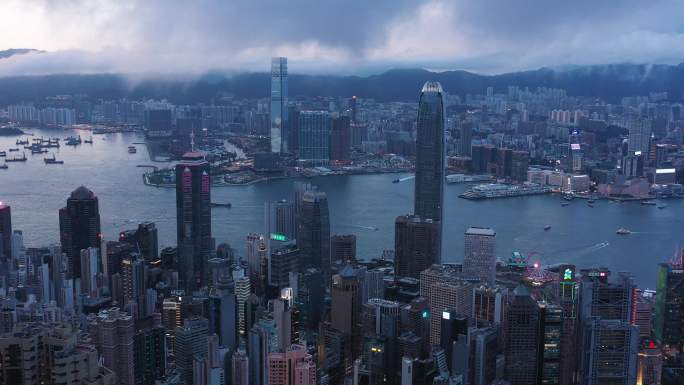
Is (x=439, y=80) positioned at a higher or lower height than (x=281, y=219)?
higher

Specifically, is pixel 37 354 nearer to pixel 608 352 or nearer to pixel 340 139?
pixel 608 352

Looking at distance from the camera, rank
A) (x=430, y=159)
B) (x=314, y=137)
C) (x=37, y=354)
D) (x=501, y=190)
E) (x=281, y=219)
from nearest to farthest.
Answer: (x=37, y=354)
(x=281, y=219)
(x=430, y=159)
(x=501, y=190)
(x=314, y=137)

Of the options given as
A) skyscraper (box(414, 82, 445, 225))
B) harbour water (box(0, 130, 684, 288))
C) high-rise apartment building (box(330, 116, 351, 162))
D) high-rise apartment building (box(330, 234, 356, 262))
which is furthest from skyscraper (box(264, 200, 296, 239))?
high-rise apartment building (box(330, 116, 351, 162))

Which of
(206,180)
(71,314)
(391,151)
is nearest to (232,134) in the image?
(391,151)

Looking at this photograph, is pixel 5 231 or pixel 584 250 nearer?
pixel 5 231

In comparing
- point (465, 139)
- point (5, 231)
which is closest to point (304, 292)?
point (5, 231)

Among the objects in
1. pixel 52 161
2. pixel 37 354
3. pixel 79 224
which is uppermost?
pixel 37 354

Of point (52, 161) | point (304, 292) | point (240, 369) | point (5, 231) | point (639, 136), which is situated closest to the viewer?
point (240, 369)
